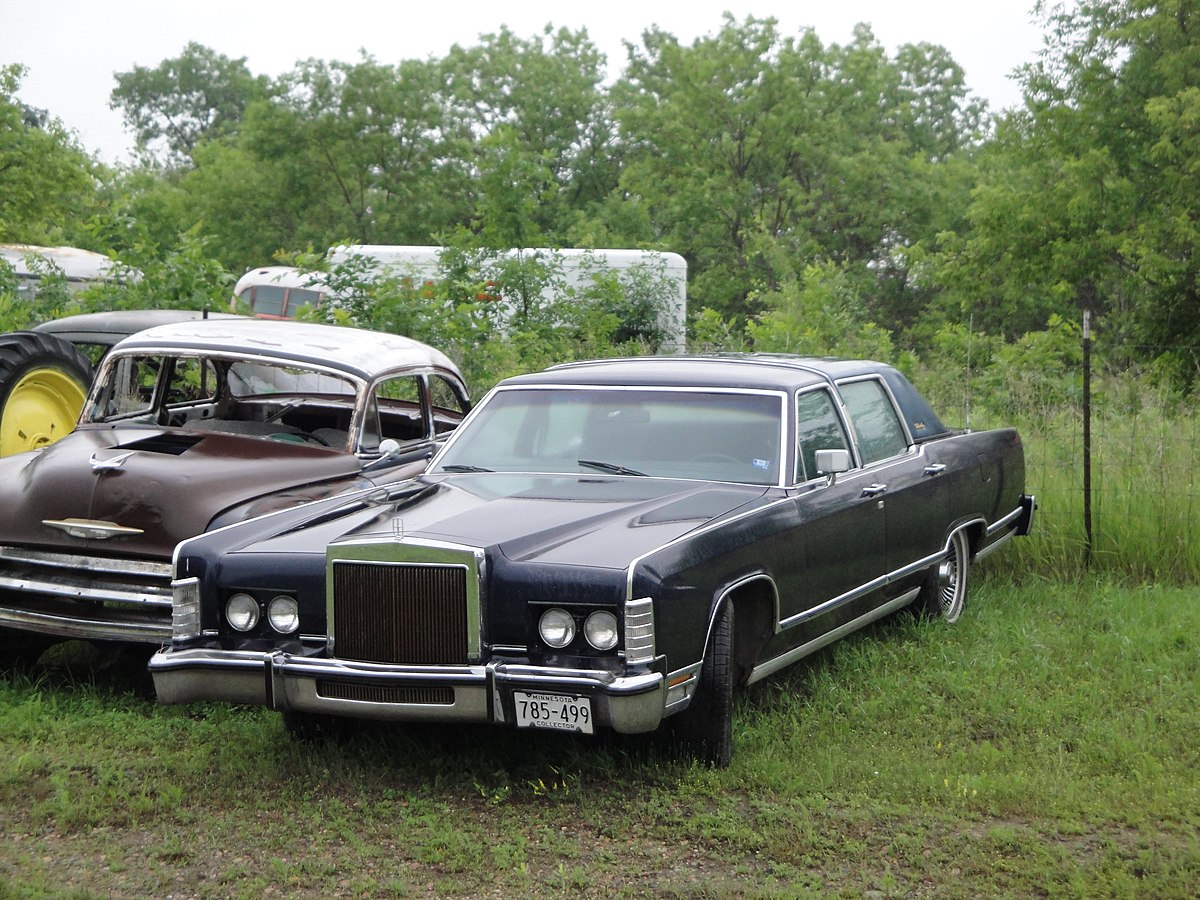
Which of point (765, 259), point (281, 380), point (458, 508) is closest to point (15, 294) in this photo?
point (281, 380)

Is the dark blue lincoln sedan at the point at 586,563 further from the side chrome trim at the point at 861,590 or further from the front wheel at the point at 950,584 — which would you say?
the front wheel at the point at 950,584

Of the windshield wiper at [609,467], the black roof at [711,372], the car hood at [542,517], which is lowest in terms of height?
the car hood at [542,517]

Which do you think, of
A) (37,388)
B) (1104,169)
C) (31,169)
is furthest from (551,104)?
(37,388)

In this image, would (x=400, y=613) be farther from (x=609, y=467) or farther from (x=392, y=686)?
(x=609, y=467)

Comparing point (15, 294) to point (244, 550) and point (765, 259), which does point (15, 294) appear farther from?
point (765, 259)

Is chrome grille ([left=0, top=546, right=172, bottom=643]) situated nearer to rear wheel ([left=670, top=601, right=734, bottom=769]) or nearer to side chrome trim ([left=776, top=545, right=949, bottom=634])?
rear wheel ([left=670, top=601, right=734, bottom=769])

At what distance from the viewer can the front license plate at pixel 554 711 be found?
187 inches

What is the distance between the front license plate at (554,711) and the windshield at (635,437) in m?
1.64

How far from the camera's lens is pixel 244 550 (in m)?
5.38

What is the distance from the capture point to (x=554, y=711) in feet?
15.7

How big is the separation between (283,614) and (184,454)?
2081mm

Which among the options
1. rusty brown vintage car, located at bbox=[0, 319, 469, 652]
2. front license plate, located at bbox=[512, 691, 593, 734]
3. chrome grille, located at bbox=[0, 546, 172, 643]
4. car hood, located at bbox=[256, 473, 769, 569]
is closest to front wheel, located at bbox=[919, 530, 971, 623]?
car hood, located at bbox=[256, 473, 769, 569]

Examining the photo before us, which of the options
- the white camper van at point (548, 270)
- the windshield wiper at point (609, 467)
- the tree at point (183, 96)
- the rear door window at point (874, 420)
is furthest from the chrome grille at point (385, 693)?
the tree at point (183, 96)

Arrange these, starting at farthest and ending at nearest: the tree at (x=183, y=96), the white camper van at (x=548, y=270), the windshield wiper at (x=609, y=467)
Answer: the tree at (x=183, y=96), the white camper van at (x=548, y=270), the windshield wiper at (x=609, y=467)
